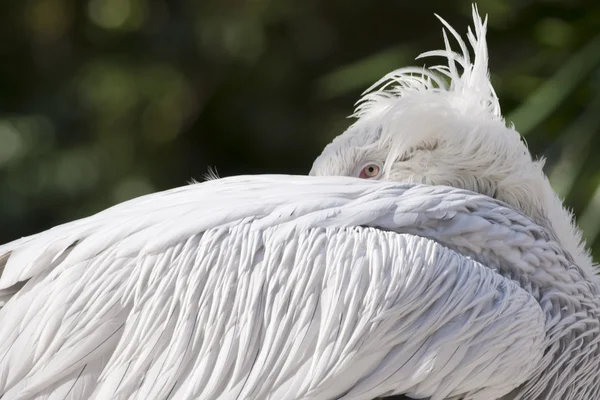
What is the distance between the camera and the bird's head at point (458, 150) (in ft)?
7.97

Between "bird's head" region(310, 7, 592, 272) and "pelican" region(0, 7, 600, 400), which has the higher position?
"bird's head" region(310, 7, 592, 272)

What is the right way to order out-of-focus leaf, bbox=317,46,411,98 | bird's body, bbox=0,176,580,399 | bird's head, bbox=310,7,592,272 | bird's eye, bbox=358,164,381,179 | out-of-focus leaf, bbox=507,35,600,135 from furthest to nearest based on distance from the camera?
1. out-of-focus leaf, bbox=317,46,411,98
2. out-of-focus leaf, bbox=507,35,600,135
3. bird's eye, bbox=358,164,381,179
4. bird's head, bbox=310,7,592,272
5. bird's body, bbox=0,176,580,399

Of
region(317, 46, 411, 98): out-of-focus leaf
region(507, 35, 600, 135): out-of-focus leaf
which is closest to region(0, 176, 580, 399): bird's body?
region(507, 35, 600, 135): out-of-focus leaf

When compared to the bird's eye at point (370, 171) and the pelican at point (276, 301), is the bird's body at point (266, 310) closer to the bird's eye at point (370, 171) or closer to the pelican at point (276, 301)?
the pelican at point (276, 301)

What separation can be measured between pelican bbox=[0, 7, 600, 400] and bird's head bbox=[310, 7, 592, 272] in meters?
0.35

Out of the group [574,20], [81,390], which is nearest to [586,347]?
[81,390]

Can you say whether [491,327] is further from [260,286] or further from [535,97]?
[535,97]

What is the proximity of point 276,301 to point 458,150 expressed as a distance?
0.82 meters

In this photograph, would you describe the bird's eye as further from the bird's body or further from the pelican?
the bird's body

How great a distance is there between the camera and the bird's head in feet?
7.97

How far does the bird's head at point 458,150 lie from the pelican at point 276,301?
35 cm

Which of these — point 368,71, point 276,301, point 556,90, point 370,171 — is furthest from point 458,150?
point 368,71

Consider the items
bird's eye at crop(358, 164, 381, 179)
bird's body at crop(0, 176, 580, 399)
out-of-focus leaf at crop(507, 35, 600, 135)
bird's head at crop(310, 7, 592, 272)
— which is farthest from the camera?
out-of-focus leaf at crop(507, 35, 600, 135)

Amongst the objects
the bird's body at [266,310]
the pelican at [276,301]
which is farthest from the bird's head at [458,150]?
the bird's body at [266,310]
